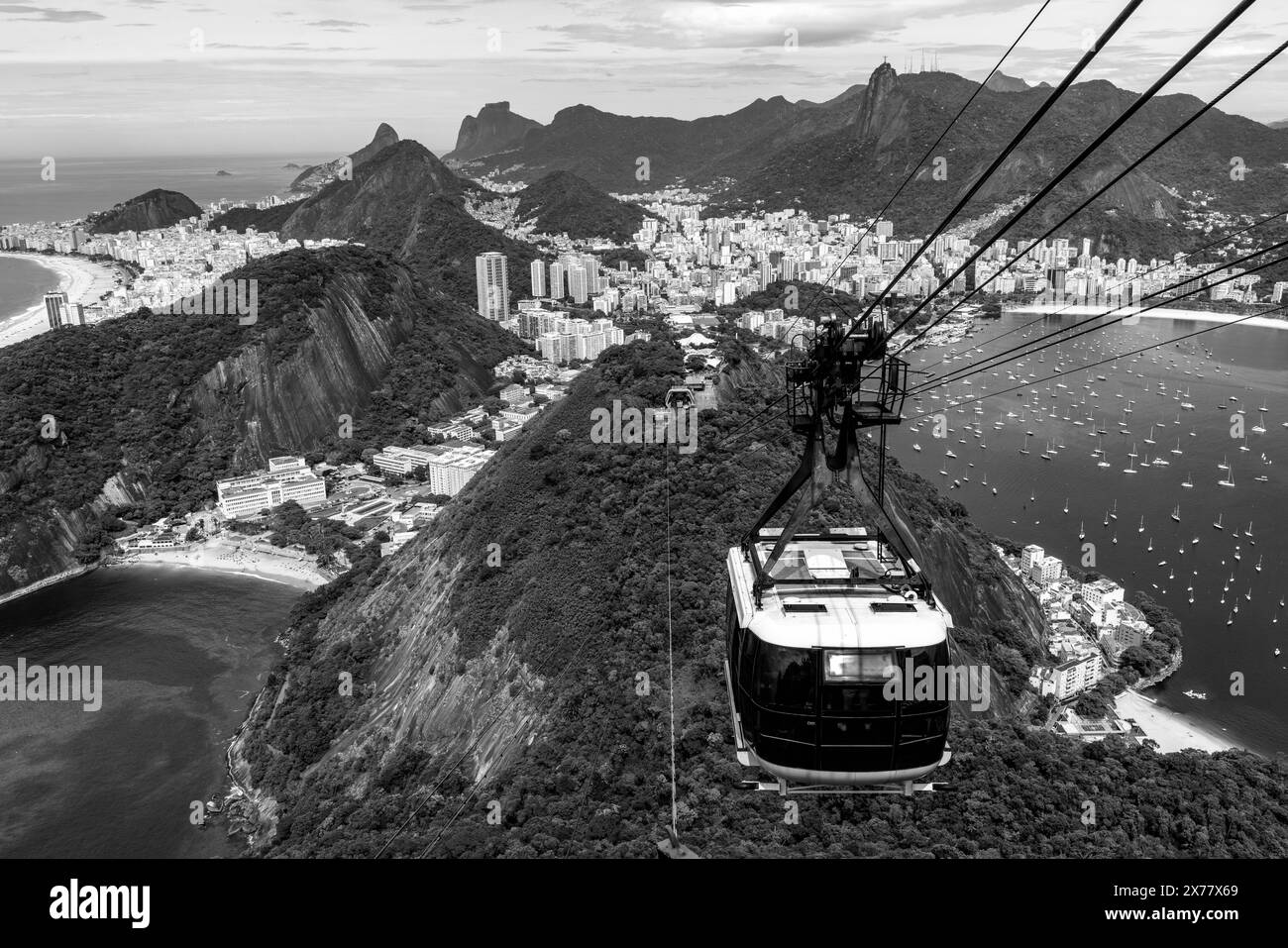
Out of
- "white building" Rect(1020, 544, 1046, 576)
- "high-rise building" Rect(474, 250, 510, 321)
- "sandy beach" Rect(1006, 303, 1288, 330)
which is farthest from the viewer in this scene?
"sandy beach" Rect(1006, 303, 1288, 330)

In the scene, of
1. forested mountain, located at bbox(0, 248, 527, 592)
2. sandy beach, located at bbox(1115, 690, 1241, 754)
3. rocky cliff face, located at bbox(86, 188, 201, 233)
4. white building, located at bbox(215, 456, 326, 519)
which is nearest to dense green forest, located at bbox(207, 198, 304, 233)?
rocky cliff face, located at bbox(86, 188, 201, 233)

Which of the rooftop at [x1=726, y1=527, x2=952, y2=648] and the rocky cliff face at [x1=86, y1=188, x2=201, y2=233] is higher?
the rocky cliff face at [x1=86, y1=188, x2=201, y2=233]

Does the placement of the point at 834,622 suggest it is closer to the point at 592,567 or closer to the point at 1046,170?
the point at 592,567

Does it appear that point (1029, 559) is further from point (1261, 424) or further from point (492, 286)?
point (492, 286)

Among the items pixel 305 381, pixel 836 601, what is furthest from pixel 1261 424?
pixel 836 601

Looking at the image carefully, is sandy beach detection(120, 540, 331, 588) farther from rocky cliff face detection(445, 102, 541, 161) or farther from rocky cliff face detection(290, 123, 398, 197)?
rocky cliff face detection(445, 102, 541, 161)

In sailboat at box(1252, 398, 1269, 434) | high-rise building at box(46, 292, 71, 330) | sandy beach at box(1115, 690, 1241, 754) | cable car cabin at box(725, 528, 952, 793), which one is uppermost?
cable car cabin at box(725, 528, 952, 793)

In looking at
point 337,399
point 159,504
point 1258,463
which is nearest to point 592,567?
point 159,504
